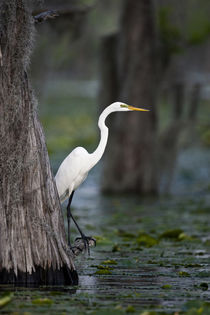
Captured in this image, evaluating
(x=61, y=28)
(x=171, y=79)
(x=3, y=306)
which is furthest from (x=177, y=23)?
(x=3, y=306)

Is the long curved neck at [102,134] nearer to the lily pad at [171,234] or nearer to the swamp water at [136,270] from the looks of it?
the swamp water at [136,270]

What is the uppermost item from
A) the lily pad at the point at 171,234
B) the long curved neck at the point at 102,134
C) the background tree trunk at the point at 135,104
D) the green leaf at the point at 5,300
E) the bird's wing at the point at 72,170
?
the background tree trunk at the point at 135,104

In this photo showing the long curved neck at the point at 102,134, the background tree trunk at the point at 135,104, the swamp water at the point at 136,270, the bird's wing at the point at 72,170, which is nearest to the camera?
the swamp water at the point at 136,270

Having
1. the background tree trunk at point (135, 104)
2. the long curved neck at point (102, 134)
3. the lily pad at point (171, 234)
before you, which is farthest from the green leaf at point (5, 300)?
the background tree trunk at point (135, 104)

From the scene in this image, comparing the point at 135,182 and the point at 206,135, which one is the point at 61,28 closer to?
the point at 135,182

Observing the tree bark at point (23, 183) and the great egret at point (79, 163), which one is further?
the great egret at point (79, 163)

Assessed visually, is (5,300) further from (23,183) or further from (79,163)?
(79,163)

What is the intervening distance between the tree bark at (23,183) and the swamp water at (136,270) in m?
0.20

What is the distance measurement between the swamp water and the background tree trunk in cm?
423

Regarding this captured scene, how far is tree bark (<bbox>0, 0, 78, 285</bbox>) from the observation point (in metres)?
5.20

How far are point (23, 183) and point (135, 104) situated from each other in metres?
11.6

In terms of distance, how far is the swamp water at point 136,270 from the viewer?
462cm

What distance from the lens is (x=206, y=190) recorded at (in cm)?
1823

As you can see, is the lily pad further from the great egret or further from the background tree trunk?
the background tree trunk
